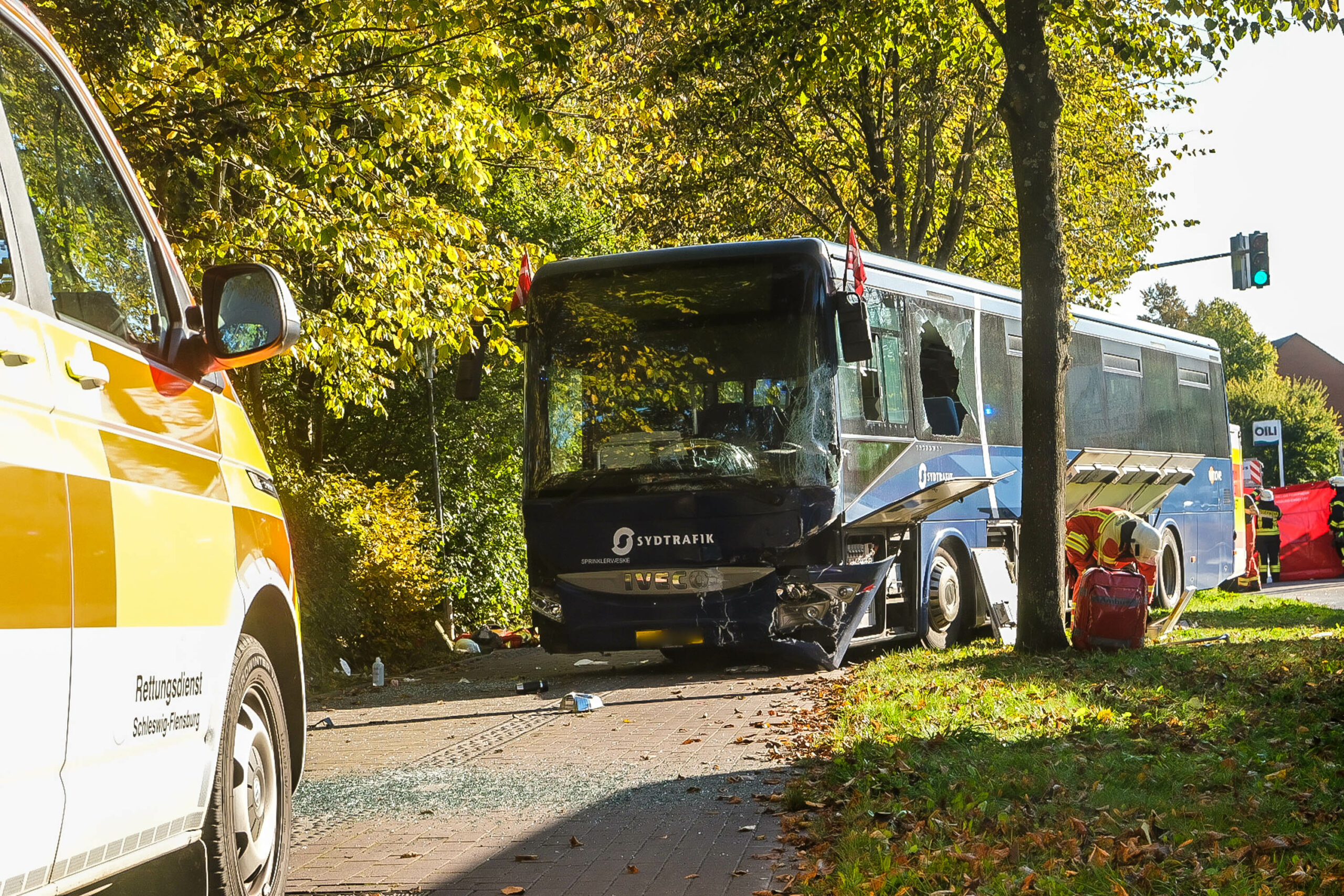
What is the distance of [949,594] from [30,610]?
39.0 ft

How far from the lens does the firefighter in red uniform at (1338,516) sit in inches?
1140

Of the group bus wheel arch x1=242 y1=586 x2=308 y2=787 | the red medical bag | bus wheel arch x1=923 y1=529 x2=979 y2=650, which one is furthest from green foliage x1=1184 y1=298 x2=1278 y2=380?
bus wheel arch x1=242 y1=586 x2=308 y2=787

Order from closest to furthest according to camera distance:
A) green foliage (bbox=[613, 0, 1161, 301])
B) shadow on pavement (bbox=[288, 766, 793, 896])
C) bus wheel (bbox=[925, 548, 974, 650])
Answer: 1. shadow on pavement (bbox=[288, 766, 793, 896])
2. bus wheel (bbox=[925, 548, 974, 650])
3. green foliage (bbox=[613, 0, 1161, 301])

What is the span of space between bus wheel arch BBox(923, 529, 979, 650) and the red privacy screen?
19.6m

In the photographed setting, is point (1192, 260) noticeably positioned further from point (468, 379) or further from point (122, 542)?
point (122, 542)

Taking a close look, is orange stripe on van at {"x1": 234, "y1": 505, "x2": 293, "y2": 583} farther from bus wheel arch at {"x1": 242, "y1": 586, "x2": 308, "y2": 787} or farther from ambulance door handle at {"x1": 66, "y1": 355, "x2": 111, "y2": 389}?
ambulance door handle at {"x1": 66, "y1": 355, "x2": 111, "y2": 389}

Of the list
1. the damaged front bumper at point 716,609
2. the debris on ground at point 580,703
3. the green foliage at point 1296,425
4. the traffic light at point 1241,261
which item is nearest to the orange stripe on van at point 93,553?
the debris on ground at point 580,703

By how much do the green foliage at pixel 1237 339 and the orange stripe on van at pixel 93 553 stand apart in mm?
79235

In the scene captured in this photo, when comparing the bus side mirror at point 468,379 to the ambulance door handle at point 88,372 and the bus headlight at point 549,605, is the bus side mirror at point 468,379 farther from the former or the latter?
the ambulance door handle at point 88,372

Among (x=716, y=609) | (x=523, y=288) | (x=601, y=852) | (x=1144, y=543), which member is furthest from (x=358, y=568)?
(x=601, y=852)

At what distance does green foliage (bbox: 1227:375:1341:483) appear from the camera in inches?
2489

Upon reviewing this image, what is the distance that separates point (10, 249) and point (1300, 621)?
15.7m

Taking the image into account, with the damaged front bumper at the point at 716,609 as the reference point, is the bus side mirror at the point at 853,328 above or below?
above

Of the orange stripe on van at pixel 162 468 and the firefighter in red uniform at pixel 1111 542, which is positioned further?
the firefighter in red uniform at pixel 1111 542
